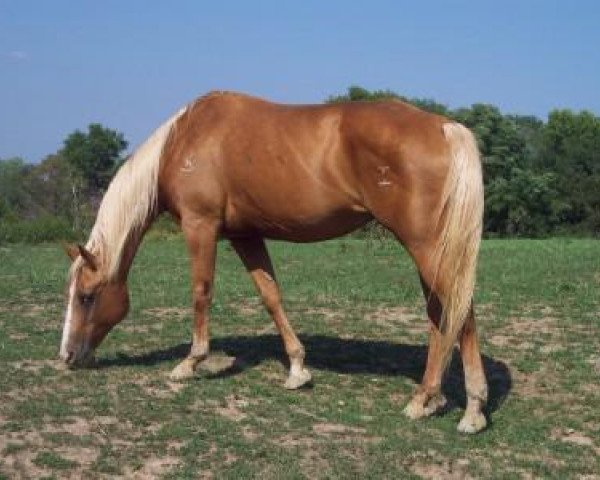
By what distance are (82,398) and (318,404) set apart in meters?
1.67

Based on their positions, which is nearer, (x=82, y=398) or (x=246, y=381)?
(x=82, y=398)

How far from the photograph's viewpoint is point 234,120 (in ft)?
21.3

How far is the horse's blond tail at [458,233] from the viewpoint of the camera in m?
5.43

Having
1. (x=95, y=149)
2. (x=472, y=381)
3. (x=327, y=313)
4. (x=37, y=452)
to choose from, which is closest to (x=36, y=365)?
(x=37, y=452)

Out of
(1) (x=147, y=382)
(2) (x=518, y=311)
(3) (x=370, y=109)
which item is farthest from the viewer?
(2) (x=518, y=311)

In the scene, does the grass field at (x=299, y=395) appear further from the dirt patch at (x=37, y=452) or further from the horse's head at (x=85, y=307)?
the horse's head at (x=85, y=307)

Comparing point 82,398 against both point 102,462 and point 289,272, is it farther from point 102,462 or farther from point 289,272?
point 289,272

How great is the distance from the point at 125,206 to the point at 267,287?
4.31 feet

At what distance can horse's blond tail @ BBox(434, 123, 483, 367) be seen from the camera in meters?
5.43

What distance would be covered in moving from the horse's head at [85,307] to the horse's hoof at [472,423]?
2858 mm

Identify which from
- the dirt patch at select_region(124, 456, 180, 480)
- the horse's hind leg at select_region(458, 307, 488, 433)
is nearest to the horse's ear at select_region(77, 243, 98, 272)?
the dirt patch at select_region(124, 456, 180, 480)

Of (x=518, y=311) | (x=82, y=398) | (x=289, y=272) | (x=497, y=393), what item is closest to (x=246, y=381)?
(x=82, y=398)

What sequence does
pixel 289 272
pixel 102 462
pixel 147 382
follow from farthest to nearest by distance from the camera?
pixel 289 272 < pixel 147 382 < pixel 102 462

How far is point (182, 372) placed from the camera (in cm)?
650
